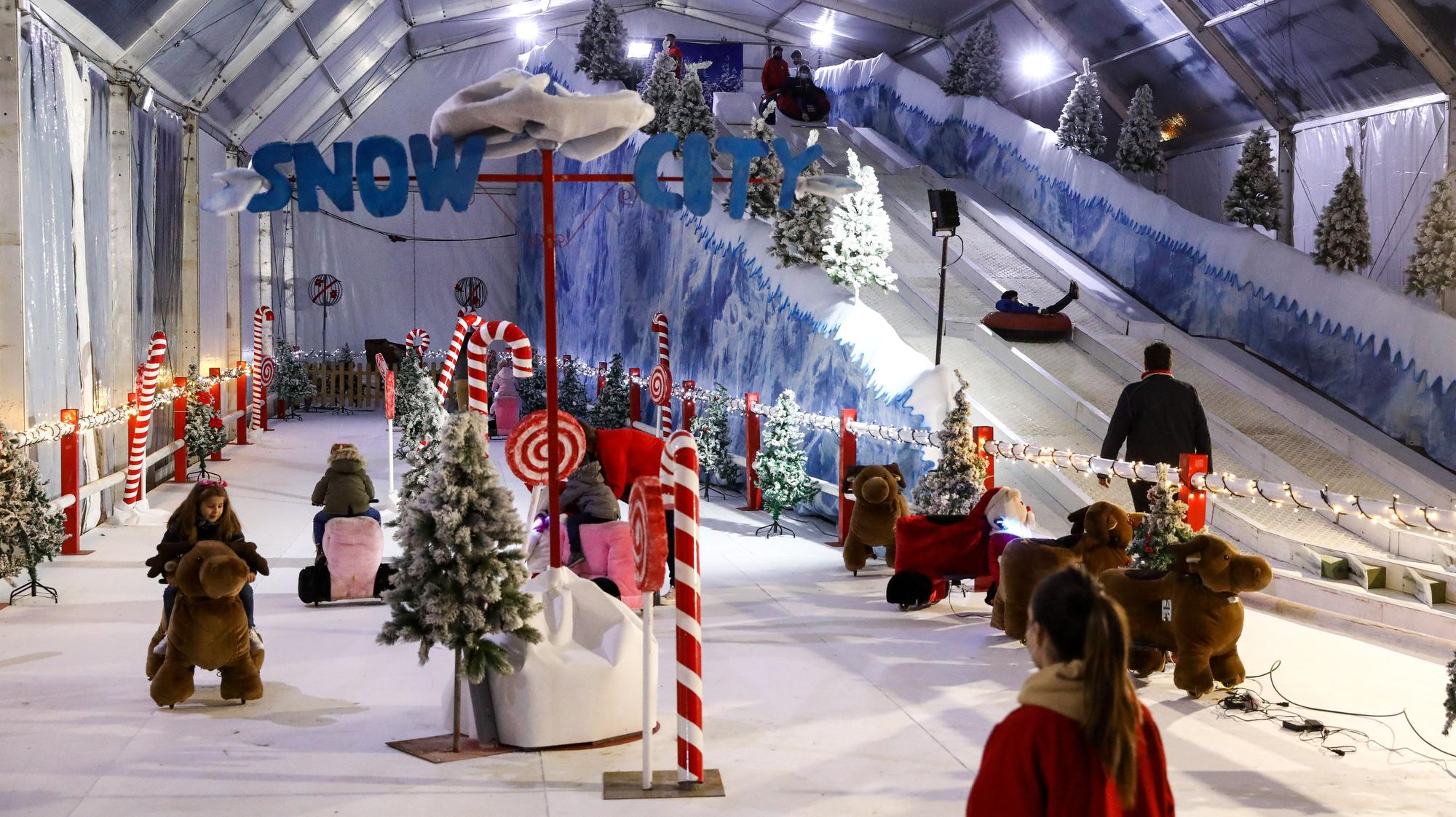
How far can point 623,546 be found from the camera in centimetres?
816

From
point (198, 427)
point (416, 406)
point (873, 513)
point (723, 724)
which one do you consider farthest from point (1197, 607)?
point (198, 427)

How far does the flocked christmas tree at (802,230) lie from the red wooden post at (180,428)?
678cm

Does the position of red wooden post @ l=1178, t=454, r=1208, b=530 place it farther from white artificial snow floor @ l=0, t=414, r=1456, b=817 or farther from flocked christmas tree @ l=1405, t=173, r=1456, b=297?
flocked christmas tree @ l=1405, t=173, r=1456, b=297

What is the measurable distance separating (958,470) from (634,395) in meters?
9.88

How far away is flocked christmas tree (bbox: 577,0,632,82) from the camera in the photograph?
2170 centimetres

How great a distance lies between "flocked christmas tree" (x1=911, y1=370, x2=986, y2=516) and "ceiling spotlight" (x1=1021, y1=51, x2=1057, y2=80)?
45.9 ft

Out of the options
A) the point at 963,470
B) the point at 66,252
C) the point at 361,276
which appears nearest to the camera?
the point at 963,470

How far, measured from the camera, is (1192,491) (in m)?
7.03

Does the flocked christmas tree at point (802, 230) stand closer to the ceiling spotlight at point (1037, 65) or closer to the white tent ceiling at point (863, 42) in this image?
the white tent ceiling at point (863, 42)

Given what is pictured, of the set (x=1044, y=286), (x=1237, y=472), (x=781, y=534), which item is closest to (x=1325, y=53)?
(x=1044, y=286)

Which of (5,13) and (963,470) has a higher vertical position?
(5,13)

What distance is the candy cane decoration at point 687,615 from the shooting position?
4.93m

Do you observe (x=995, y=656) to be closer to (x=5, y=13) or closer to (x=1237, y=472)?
(x=1237, y=472)

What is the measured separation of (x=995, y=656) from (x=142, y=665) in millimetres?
4489
